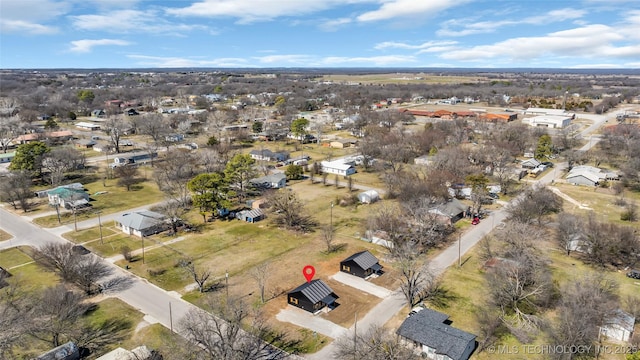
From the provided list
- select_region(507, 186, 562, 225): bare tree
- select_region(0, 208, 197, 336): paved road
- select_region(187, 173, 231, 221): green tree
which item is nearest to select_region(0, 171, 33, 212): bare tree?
select_region(0, 208, 197, 336): paved road

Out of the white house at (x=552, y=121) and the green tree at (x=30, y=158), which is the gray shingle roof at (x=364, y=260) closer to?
the green tree at (x=30, y=158)

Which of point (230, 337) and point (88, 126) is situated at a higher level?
point (88, 126)

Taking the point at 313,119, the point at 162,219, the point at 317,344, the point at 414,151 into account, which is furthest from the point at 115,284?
the point at 313,119

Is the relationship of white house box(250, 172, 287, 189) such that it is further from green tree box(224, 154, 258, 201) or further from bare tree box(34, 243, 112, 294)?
bare tree box(34, 243, 112, 294)

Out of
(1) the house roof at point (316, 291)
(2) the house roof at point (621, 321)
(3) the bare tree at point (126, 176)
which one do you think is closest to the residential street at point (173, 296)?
(1) the house roof at point (316, 291)

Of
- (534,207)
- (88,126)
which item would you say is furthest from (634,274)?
(88,126)

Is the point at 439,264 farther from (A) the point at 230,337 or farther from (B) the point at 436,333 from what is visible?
(A) the point at 230,337

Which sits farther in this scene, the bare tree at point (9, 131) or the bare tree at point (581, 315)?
the bare tree at point (9, 131)
